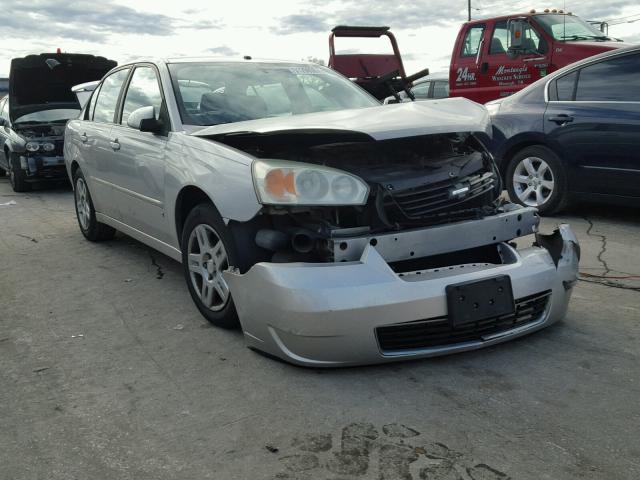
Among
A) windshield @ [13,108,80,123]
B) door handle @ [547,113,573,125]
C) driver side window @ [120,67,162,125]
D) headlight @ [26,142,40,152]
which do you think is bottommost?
headlight @ [26,142,40,152]

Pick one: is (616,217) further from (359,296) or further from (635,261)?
(359,296)

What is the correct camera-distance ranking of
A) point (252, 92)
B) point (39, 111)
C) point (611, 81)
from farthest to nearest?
point (39, 111)
point (611, 81)
point (252, 92)

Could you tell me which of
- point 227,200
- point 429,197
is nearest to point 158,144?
point 227,200

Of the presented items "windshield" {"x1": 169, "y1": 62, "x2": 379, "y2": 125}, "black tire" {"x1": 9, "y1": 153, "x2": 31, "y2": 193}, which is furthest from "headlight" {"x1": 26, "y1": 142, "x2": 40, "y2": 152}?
"windshield" {"x1": 169, "y1": 62, "x2": 379, "y2": 125}

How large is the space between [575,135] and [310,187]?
3.69 meters

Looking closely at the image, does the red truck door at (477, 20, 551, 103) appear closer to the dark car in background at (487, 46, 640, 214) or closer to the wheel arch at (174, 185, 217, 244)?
the dark car in background at (487, 46, 640, 214)

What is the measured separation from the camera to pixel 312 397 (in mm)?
2963

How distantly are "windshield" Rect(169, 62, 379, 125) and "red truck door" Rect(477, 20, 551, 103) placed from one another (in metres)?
5.72

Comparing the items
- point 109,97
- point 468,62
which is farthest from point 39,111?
point 468,62

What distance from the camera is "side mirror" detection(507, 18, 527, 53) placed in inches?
392

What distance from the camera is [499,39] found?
34.1ft

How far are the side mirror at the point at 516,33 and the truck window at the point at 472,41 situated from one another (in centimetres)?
53

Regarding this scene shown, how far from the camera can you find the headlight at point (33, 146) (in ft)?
33.7

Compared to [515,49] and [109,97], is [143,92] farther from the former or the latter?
[515,49]
